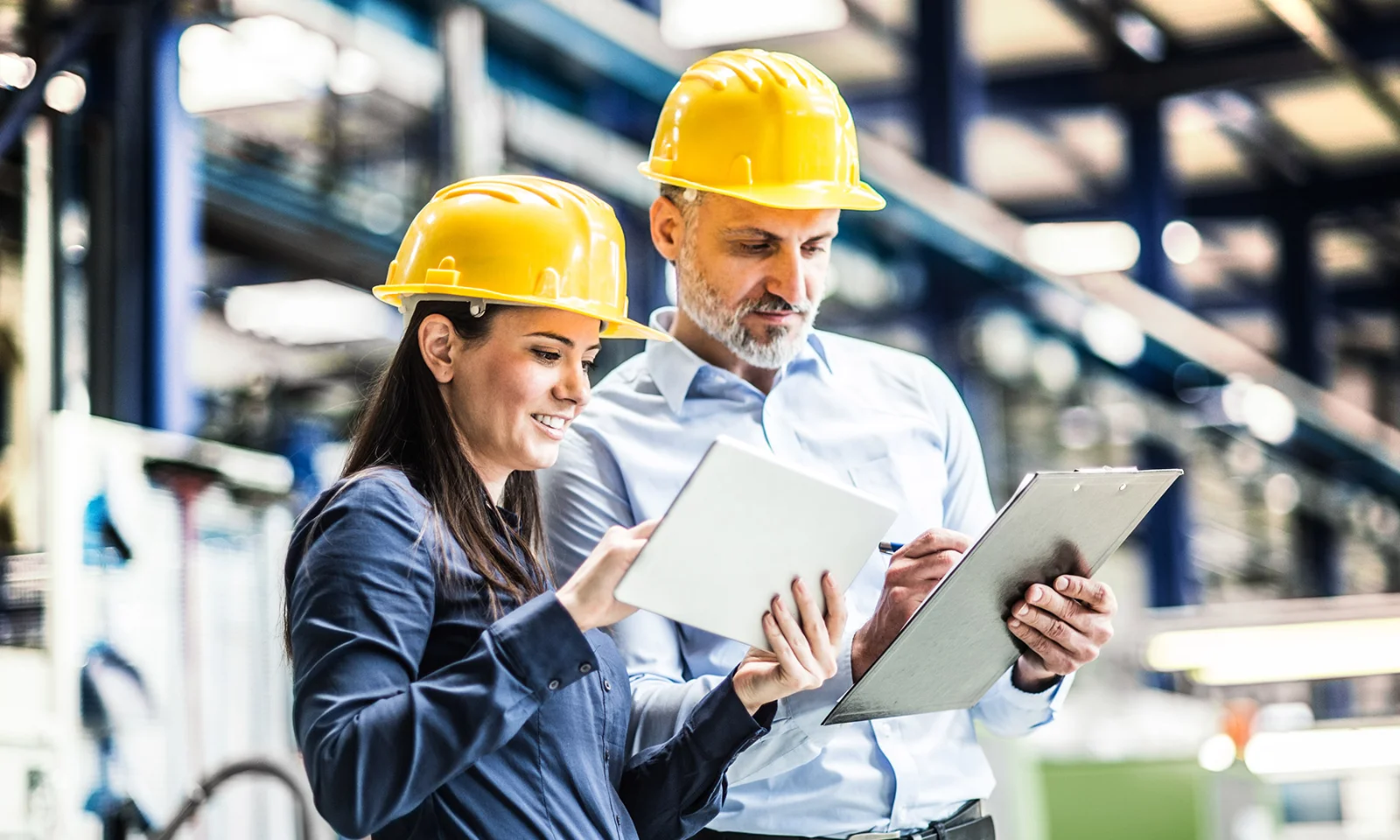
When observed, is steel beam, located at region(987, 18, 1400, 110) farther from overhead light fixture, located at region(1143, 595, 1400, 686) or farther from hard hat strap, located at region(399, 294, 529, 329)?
hard hat strap, located at region(399, 294, 529, 329)

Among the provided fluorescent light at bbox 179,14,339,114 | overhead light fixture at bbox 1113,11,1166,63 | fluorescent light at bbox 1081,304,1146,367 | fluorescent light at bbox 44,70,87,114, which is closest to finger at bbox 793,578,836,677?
fluorescent light at bbox 44,70,87,114

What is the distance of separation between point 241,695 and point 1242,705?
391 cm

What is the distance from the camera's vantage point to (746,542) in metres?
1.57

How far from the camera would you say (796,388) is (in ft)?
7.20

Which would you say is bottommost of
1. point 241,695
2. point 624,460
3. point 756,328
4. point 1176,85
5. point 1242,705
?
point 1242,705

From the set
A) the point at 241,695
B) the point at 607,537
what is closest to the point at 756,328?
the point at 607,537

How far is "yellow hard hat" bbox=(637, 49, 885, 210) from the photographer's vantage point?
207 centimetres

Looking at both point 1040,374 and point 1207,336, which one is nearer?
point 1207,336

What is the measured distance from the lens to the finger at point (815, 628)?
164 cm

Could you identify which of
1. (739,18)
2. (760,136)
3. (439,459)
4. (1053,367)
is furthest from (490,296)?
(1053,367)

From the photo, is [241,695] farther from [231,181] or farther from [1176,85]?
[1176,85]

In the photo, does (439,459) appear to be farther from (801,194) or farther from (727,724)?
(801,194)

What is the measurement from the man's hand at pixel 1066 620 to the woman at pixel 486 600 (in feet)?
0.89

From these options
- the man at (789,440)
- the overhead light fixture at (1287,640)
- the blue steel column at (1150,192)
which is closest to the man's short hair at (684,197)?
the man at (789,440)
